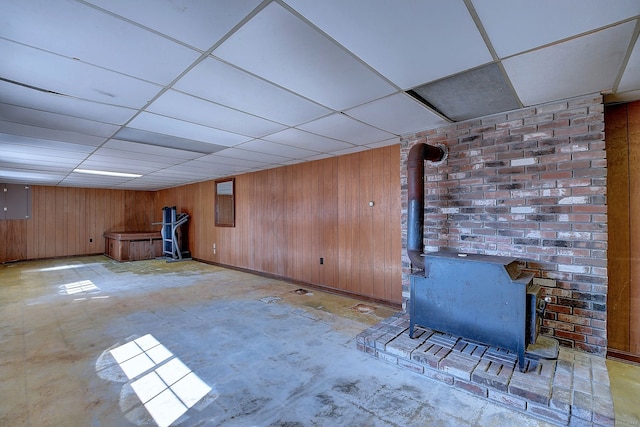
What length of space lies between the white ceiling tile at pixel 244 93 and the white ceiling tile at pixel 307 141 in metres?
0.52

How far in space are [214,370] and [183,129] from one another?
2.60 m

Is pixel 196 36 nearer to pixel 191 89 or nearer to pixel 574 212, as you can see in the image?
pixel 191 89

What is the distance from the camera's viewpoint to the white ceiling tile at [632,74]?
1.76 m

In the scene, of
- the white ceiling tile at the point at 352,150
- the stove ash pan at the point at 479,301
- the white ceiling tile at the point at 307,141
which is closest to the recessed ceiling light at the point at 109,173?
the white ceiling tile at the point at 307,141

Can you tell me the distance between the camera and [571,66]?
1906 millimetres

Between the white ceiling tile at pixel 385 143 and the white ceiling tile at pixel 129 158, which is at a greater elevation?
the white ceiling tile at pixel 385 143

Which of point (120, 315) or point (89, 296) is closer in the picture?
point (120, 315)

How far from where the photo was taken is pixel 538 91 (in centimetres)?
229

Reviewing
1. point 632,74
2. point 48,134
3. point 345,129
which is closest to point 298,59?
point 345,129

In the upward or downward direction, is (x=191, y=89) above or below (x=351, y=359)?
above


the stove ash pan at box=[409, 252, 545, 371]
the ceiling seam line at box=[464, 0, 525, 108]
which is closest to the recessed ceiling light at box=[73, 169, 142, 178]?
the stove ash pan at box=[409, 252, 545, 371]

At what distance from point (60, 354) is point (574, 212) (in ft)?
16.1

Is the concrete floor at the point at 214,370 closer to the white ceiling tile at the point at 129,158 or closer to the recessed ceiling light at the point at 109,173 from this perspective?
the white ceiling tile at the point at 129,158

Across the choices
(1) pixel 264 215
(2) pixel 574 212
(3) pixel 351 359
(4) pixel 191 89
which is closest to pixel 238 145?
(4) pixel 191 89
